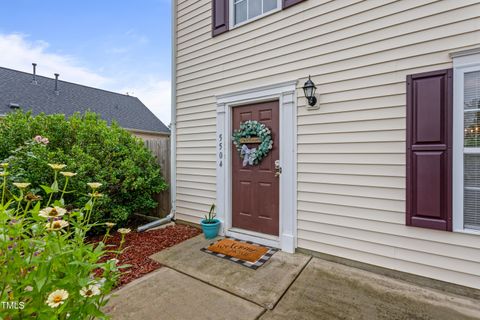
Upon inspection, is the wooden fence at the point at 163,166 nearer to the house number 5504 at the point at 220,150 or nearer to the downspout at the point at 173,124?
the downspout at the point at 173,124

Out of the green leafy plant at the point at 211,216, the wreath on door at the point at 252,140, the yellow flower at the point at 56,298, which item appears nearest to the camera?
the yellow flower at the point at 56,298

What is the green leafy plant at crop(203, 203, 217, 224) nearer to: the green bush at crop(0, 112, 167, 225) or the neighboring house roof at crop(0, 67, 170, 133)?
the green bush at crop(0, 112, 167, 225)

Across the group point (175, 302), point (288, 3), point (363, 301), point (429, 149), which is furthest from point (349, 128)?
point (175, 302)

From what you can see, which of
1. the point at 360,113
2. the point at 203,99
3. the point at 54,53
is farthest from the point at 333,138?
the point at 54,53

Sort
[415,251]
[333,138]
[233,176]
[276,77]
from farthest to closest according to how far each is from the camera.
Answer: [233,176]
[276,77]
[333,138]
[415,251]

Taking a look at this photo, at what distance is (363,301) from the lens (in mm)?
2057

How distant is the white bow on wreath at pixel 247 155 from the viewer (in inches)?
134

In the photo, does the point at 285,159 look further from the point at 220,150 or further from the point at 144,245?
the point at 144,245

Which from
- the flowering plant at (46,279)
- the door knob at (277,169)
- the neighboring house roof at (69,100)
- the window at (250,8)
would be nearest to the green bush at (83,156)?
the door knob at (277,169)

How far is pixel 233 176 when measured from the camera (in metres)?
3.69

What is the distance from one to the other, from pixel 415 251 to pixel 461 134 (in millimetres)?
1211

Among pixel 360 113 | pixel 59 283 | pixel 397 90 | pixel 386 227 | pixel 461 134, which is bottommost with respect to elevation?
pixel 386 227

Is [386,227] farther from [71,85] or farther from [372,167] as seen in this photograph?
[71,85]

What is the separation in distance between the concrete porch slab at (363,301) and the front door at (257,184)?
40.2 inches
